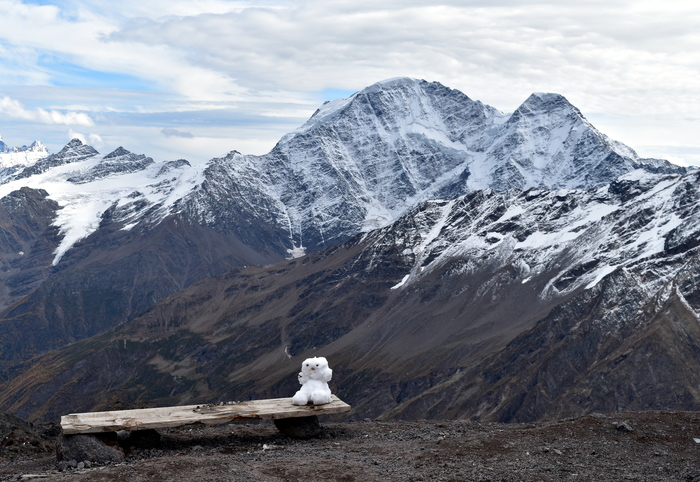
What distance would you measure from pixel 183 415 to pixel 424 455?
9.33 m

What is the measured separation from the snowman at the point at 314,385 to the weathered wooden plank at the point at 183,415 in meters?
0.27

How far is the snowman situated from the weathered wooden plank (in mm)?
275

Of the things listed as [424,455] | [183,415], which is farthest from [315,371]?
[424,455]

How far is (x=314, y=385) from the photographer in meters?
30.0

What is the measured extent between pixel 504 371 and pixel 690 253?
2022 inches

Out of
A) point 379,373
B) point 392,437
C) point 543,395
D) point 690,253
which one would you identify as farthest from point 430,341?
point 392,437

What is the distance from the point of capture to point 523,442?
84.7ft

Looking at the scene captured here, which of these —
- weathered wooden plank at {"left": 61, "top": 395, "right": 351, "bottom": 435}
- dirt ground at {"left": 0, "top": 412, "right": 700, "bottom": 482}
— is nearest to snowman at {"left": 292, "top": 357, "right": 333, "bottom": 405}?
weathered wooden plank at {"left": 61, "top": 395, "right": 351, "bottom": 435}

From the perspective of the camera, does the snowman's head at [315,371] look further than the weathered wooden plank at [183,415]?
Yes

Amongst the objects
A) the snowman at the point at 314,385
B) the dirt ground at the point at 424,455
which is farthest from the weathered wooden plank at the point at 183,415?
the dirt ground at the point at 424,455

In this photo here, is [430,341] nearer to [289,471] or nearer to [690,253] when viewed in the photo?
[690,253]

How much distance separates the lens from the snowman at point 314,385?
96.4 feet

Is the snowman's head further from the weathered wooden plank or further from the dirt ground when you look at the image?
the dirt ground

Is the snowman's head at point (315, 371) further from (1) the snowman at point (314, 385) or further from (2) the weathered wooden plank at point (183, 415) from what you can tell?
(2) the weathered wooden plank at point (183, 415)
